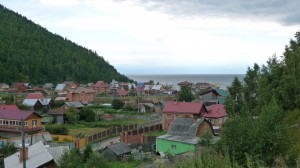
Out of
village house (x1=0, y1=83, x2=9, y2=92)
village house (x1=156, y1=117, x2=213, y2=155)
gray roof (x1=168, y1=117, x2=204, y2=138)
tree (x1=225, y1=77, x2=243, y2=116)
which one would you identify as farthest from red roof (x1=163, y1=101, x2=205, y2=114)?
village house (x1=0, y1=83, x2=9, y2=92)

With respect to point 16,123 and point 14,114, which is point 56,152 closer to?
point 16,123

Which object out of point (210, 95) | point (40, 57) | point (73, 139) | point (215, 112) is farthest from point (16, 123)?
point (40, 57)

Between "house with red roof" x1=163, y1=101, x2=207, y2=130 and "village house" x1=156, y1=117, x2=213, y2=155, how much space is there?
993cm

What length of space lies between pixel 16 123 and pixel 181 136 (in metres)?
16.2

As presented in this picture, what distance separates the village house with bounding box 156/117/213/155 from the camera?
26.3 metres

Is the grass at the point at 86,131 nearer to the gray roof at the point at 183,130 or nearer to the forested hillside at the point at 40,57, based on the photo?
the gray roof at the point at 183,130

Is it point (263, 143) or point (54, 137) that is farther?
point (54, 137)

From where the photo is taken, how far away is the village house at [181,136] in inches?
1037

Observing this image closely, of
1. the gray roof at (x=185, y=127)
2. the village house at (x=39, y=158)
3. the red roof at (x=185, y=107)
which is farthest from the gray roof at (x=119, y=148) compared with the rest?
the red roof at (x=185, y=107)

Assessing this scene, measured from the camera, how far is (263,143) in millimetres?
10531

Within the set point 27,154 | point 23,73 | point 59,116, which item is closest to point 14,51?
point 23,73

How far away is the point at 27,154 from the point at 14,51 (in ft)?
298

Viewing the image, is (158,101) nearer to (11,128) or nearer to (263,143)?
(11,128)

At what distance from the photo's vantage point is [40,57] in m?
107
